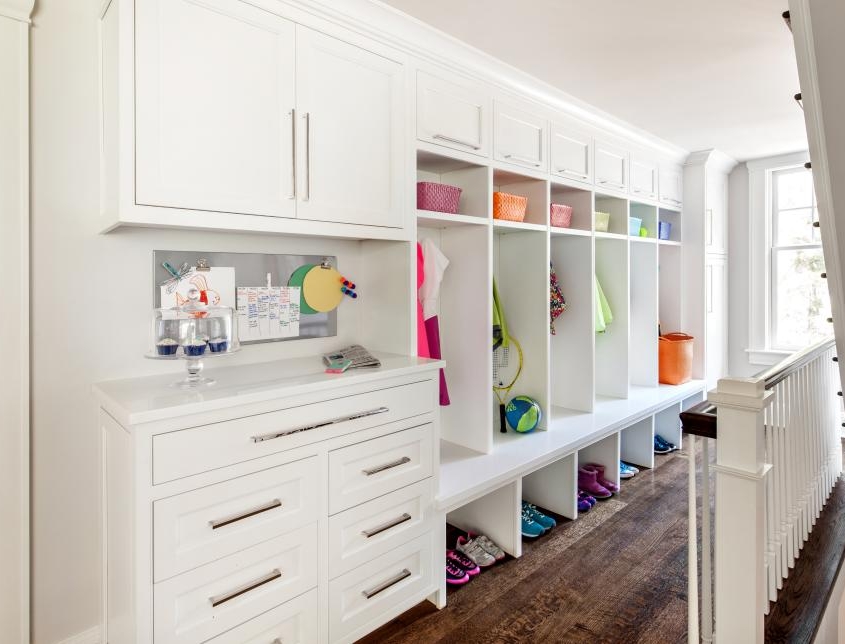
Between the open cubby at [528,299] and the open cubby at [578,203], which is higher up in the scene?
the open cubby at [578,203]

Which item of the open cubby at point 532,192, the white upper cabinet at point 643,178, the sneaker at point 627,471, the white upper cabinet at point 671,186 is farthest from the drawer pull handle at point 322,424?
the white upper cabinet at point 671,186

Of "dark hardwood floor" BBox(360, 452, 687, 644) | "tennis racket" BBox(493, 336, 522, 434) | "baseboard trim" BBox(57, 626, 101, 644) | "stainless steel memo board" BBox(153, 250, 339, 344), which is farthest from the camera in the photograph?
"tennis racket" BBox(493, 336, 522, 434)

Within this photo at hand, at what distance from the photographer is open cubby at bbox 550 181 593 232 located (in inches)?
126

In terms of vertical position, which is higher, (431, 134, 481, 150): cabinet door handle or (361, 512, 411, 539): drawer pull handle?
(431, 134, 481, 150): cabinet door handle

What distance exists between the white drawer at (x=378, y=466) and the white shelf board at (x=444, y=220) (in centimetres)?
90

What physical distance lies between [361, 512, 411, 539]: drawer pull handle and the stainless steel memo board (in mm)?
824

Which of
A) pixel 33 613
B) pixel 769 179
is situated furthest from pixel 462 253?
pixel 769 179

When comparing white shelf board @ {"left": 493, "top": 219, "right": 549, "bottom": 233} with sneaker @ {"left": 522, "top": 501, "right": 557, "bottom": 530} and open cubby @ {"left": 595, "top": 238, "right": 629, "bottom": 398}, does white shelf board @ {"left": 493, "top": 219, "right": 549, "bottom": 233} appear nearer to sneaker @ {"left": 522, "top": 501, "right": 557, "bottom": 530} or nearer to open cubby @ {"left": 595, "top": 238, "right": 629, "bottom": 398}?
open cubby @ {"left": 595, "top": 238, "right": 629, "bottom": 398}

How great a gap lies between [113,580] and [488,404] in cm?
166

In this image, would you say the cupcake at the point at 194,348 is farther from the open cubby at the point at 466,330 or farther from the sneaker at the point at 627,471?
the sneaker at the point at 627,471

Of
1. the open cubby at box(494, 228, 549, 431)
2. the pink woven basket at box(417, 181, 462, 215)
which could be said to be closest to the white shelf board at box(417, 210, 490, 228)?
the pink woven basket at box(417, 181, 462, 215)

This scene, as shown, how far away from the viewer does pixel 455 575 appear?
228 centimetres

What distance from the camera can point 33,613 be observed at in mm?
1646

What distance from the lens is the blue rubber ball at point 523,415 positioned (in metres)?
2.87
